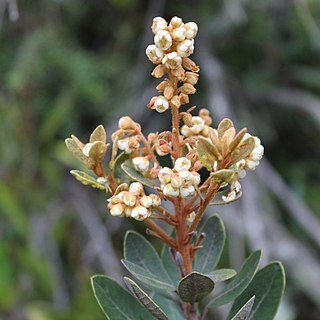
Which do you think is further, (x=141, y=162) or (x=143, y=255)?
(x=143, y=255)

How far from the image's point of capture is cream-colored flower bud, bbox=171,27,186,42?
62 cm

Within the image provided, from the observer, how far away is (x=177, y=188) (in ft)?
2.04

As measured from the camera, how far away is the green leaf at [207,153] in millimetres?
620

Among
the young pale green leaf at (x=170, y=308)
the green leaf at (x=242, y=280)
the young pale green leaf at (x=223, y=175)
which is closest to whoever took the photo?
the young pale green leaf at (x=223, y=175)

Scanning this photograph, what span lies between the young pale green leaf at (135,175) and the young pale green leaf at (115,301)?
16 cm

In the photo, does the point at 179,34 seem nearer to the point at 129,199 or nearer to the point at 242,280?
the point at 129,199

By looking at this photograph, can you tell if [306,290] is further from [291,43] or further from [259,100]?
[291,43]

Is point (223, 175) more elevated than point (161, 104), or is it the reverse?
point (161, 104)

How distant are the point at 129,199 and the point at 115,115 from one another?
4.74 feet

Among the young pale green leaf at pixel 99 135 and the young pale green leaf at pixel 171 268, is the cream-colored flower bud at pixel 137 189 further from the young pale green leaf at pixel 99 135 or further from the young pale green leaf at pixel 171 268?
the young pale green leaf at pixel 171 268

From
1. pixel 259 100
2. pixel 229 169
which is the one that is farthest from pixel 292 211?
pixel 229 169

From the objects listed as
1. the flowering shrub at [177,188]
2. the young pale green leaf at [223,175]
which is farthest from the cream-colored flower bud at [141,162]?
the young pale green leaf at [223,175]

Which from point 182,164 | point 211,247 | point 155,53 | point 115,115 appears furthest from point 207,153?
point 115,115

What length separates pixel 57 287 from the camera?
186 cm
